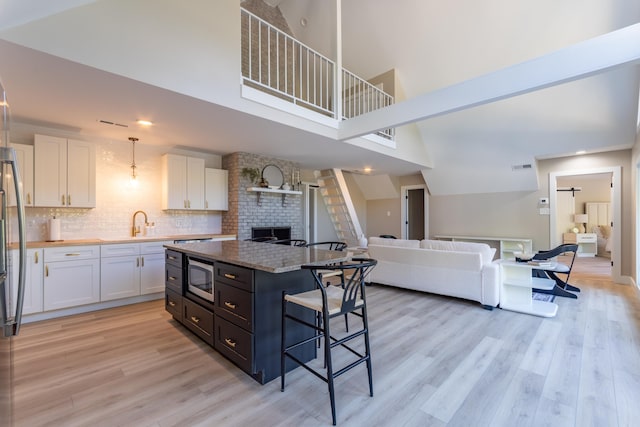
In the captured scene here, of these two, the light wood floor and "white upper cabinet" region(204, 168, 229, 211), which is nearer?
the light wood floor

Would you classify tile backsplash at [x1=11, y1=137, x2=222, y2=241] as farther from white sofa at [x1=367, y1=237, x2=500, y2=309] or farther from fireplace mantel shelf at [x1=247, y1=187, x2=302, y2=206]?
white sofa at [x1=367, y1=237, x2=500, y2=309]

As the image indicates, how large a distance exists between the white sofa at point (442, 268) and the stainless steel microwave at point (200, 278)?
300 centimetres

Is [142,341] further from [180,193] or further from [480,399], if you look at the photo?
[480,399]

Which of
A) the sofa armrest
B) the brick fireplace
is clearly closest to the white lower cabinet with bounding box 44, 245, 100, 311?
the brick fireplace

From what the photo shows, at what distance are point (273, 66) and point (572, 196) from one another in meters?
9.96

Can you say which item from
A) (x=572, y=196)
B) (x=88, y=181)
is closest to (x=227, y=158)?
(x=88, y=181)

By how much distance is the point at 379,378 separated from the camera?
7.13 ft

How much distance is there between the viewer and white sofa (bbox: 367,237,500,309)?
378 cm

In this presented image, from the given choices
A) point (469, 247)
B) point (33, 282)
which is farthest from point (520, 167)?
point (33, 282)

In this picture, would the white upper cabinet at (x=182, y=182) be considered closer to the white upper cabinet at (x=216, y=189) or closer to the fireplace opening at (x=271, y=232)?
the white upper cabinet at (x=216, y=189)

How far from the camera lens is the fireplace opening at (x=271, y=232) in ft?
17.8

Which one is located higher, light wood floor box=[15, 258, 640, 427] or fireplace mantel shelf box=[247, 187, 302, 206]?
fireplace mantel shelf box=[247, 187, 302, 206]

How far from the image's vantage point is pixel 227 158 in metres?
5.44

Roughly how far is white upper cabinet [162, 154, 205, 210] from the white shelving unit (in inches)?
190
